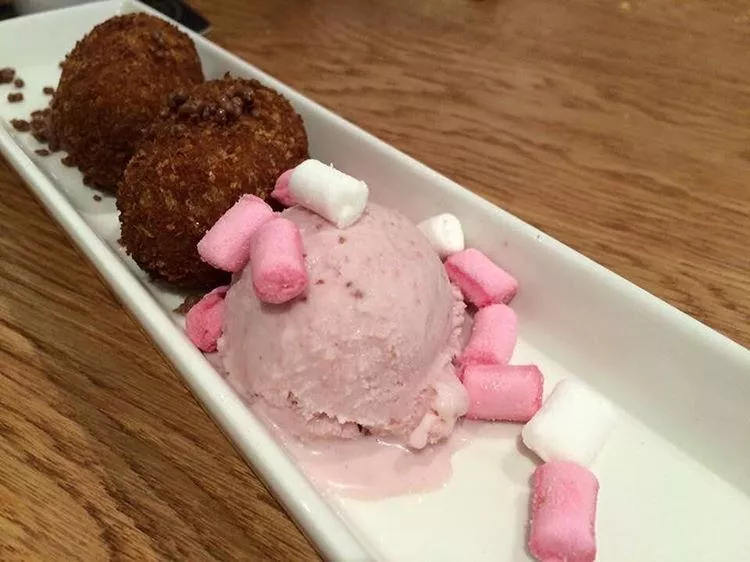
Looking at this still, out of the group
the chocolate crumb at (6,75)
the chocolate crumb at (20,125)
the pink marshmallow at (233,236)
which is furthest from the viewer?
the chocolate crumb at (6,75)

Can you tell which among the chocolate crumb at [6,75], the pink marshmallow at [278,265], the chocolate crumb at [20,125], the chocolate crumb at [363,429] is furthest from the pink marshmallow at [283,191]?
the chocolate crumb at [6,75]

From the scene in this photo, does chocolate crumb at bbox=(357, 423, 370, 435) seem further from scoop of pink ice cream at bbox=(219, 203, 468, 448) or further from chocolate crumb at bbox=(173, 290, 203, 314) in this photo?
chocolate crumb at bbox=(173, 290, 203, 314)

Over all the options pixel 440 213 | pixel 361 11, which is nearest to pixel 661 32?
pixel 361 11

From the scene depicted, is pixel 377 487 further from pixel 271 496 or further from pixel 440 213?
pixel 440 213

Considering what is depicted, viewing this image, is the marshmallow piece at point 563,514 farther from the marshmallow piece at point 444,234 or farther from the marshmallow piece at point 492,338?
the marshmallow piece at point 444,234

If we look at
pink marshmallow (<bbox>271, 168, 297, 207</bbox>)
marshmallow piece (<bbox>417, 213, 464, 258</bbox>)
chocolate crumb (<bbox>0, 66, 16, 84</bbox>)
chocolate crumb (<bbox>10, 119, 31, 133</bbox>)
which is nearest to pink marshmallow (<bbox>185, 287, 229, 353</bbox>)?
pink marshmallow (<bbox>271, 168, 297, 207</bbox>)

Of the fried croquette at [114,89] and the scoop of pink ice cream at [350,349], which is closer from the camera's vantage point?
the scoop of pink ice cream at [350,349]
